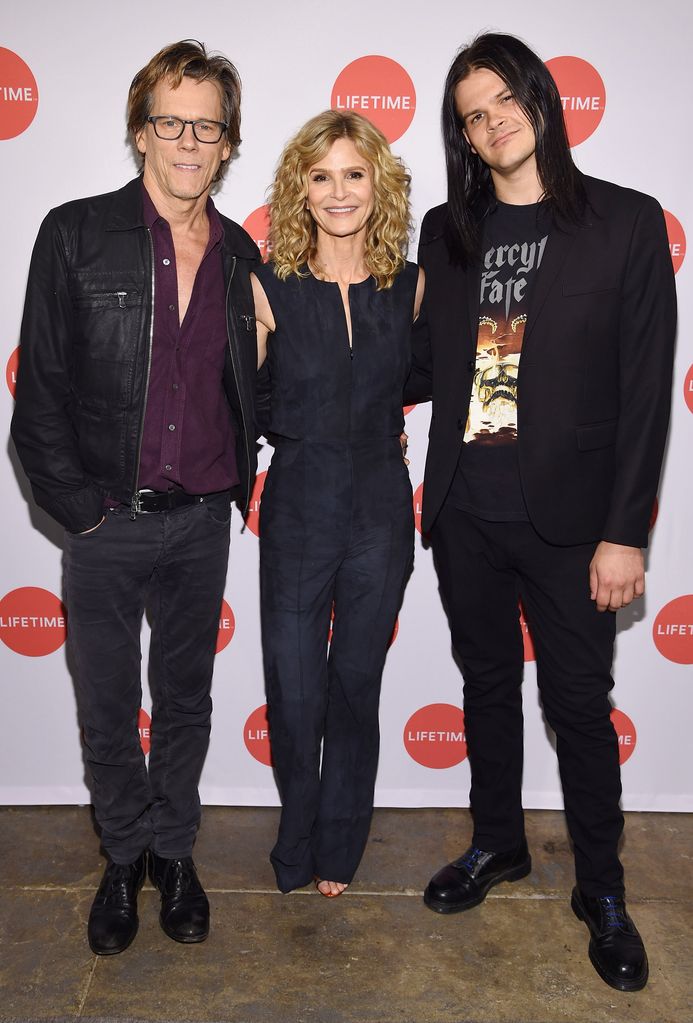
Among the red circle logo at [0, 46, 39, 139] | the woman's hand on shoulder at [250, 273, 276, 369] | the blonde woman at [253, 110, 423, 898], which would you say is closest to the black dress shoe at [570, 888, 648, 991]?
the blonde woman at [253, 110, 423, 898]

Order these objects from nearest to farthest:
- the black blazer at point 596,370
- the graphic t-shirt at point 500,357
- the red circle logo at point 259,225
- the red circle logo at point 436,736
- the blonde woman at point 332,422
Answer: the black blazer at point 596,370 → the graphic t-shirt at point 500,357 → the blonde woman at point 332,422 → the red circle logo at point 259,225 → the red circle logo at point 436,736

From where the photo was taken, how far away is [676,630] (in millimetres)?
3014

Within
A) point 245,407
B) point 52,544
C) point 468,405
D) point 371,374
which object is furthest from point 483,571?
point 52,544

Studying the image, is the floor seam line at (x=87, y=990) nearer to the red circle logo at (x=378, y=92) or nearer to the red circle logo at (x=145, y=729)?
the red circle logo at (x=145, y=729)

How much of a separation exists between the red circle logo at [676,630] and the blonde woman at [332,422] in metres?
1.00

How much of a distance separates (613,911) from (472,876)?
0.42 m

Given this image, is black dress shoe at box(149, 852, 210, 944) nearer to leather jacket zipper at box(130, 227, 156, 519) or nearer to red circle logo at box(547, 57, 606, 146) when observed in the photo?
leather jacket zipper at box(130, 227, 156, 519)

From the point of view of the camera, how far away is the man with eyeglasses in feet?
7.18

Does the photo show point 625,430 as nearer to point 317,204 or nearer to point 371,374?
point 371,374

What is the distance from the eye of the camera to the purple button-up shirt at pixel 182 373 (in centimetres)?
224

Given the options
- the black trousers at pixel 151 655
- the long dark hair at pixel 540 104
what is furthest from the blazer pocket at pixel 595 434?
the black trousers at pixel 151 655

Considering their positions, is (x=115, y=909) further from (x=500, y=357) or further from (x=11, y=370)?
(x=500, y=357)

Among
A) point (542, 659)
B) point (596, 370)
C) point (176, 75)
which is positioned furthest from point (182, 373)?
point (542, 659)

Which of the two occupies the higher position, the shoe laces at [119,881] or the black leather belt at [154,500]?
the black leather belt at [154,500]
